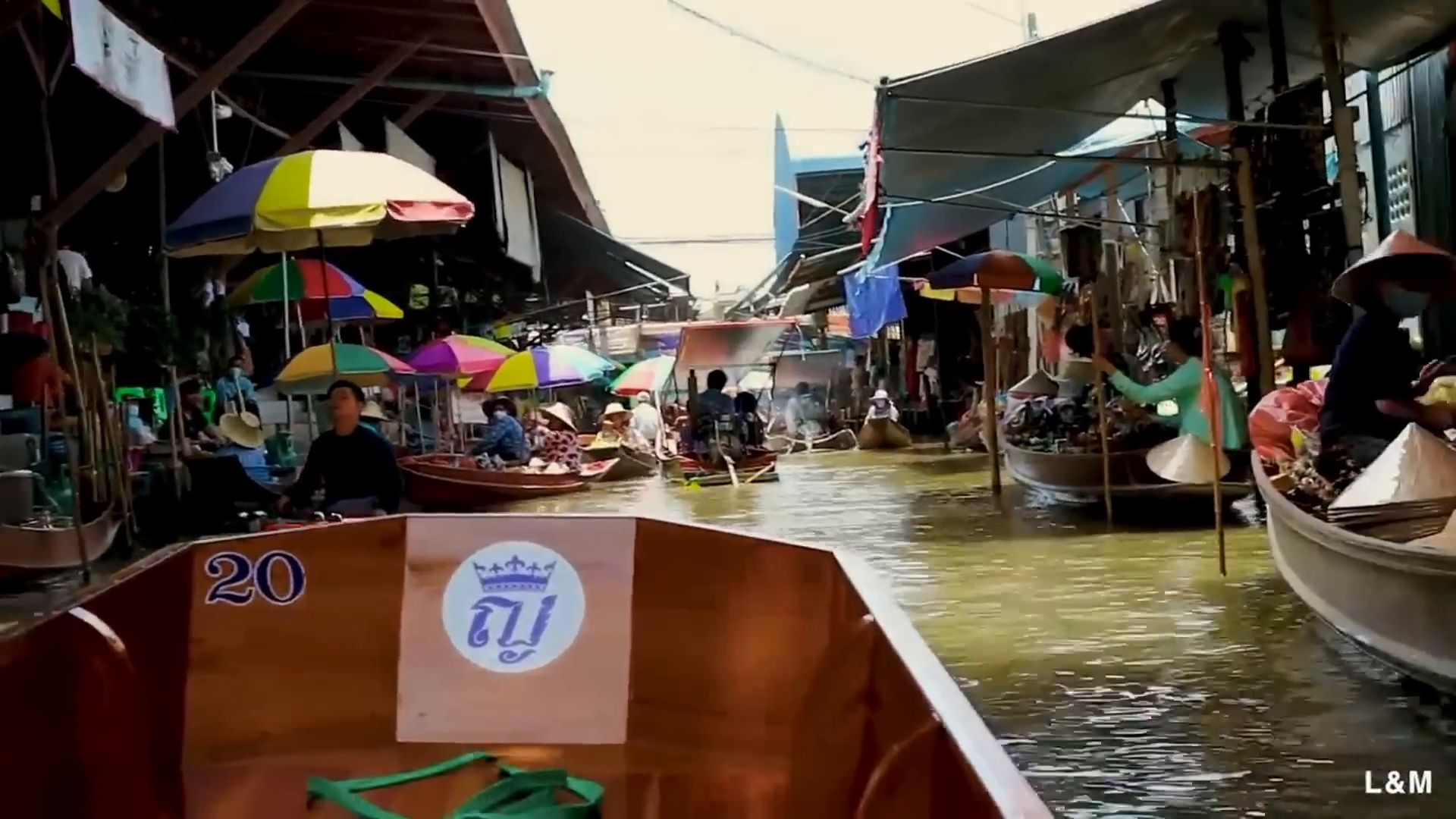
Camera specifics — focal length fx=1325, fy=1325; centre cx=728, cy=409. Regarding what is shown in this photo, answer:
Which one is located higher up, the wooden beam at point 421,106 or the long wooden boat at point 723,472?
the wooden beam at point 421,106

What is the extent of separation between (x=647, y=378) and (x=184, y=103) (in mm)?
8676

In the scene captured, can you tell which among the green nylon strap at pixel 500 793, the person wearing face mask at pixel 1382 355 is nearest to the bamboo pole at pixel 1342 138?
the person wearing face mask at pixel 1382 355

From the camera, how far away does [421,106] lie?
34.6ft

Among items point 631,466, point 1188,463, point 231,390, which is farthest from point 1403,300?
point 631,466

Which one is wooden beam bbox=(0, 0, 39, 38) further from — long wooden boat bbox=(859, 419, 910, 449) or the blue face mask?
long wooden boat bbox=(859, 419, 910, 449)

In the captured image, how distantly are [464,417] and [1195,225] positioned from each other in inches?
453

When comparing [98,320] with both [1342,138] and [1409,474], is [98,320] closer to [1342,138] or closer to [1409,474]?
[1409,474]

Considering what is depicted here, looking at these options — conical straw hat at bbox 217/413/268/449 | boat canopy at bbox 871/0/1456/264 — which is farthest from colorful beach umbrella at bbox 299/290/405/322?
boat canopy at bbox 871/0/1456/264

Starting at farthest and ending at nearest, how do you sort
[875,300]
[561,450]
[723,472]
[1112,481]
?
1. [875,300]
2. [561,450]
3. [723,472]
4. [1112,481]

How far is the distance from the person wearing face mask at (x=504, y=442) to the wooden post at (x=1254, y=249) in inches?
282

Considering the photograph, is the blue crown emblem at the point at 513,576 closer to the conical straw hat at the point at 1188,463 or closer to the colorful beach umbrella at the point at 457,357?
the conical straw hat at the point at 1188,463

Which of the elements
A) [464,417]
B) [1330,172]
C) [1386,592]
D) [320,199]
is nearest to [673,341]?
[464,417]

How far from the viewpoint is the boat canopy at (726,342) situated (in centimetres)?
1399

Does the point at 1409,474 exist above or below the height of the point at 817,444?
above
